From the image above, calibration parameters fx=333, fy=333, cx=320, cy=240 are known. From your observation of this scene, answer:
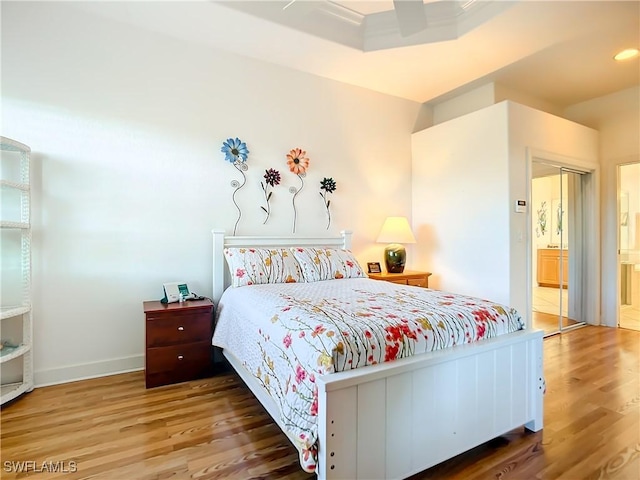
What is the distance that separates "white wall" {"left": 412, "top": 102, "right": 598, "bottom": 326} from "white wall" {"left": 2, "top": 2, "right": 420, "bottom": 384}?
161cm

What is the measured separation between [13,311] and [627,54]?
5.39 m

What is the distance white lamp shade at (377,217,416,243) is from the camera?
3.67m

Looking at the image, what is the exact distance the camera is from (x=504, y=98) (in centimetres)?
379

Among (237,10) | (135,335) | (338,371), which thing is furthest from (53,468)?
(237,10)

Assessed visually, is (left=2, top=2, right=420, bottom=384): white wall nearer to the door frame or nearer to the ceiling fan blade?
the ceiling fan blade

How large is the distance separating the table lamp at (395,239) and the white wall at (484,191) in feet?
1.54

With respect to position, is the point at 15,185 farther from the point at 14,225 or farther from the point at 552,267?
the point at 552,267

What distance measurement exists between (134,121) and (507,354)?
10.1 ft

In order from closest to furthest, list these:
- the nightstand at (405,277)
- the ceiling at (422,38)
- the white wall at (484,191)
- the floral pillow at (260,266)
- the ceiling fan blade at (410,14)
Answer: the ceiling fan blade at (410,14) < the ceiling at (422,38) < the floral pillow at (260,266) < the white wall at (484,191) < the nightstand at (405,277)

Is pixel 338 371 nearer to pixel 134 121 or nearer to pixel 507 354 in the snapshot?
pixel 507 354

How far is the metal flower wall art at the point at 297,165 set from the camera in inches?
133

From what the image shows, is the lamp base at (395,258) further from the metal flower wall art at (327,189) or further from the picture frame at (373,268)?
the metal flower wall art at (327,189)

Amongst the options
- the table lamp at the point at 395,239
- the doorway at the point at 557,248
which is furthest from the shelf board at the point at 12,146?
the doorway at the point at 557,248

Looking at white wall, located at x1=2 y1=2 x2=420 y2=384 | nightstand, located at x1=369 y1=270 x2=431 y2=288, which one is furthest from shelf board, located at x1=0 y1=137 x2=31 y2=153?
nightstand, located at x1=369 y1=270 x2=431 y2=288
